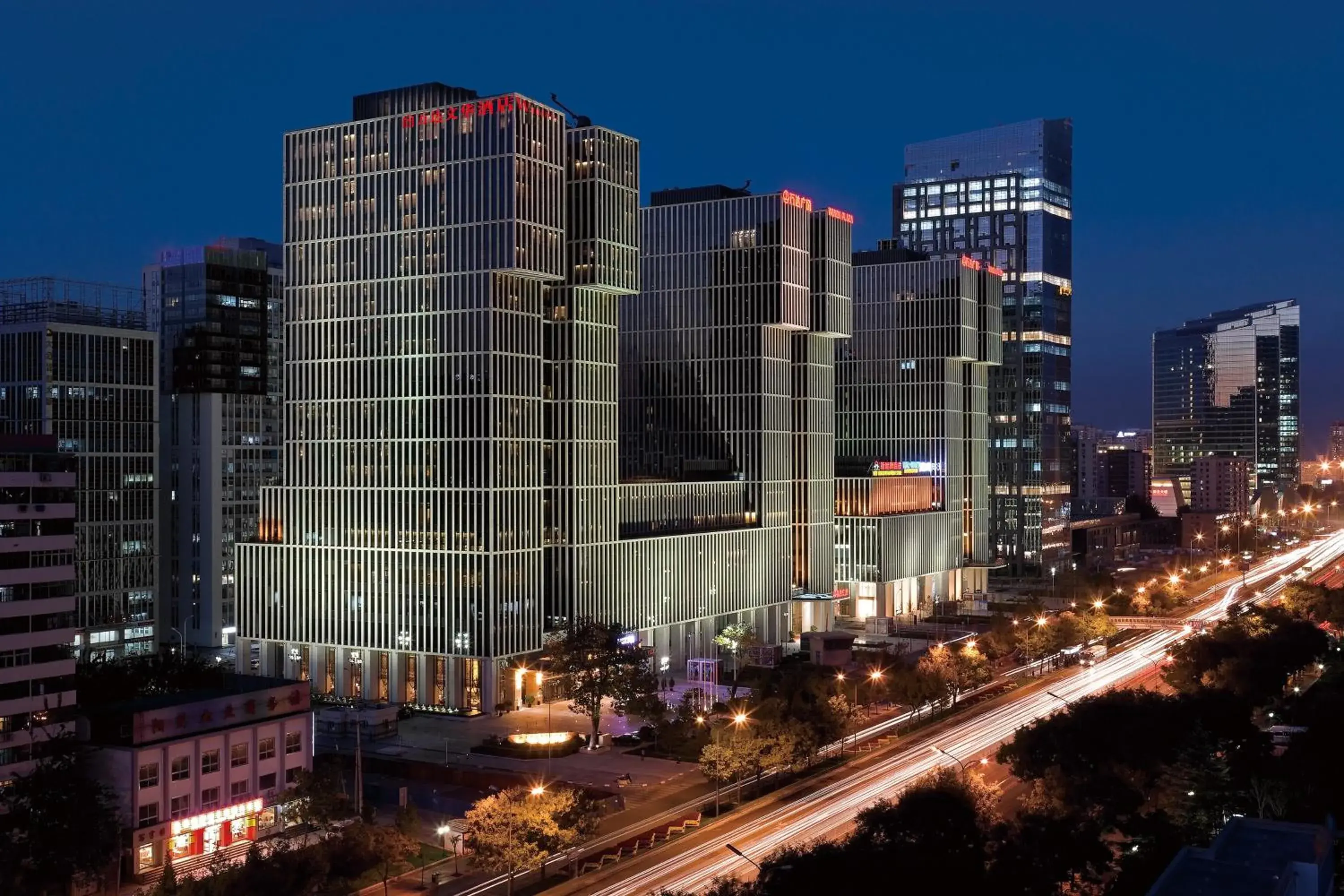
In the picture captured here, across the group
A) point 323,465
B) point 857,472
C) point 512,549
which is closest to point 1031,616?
point 857,472

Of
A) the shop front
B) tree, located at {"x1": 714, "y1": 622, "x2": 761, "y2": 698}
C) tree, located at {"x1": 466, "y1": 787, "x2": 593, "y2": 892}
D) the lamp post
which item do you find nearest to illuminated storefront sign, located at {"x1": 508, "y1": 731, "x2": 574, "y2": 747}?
the shop front

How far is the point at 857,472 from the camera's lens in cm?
19262

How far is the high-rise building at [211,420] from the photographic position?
179875 mm

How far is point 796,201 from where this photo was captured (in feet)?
551

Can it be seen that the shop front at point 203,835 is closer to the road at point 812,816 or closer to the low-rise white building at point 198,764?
the low-rise white building at point 198,764

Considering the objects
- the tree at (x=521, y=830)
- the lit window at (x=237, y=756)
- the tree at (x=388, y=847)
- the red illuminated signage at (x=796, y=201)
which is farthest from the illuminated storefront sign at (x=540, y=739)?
the red illuminated signage at (x=796, y=201)

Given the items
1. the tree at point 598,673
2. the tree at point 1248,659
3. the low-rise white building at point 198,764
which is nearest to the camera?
the low-rise white building at point 198,764

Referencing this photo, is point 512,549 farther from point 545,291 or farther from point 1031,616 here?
point 1031,616

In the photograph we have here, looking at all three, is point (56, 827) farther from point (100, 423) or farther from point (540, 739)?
point (100, 423)

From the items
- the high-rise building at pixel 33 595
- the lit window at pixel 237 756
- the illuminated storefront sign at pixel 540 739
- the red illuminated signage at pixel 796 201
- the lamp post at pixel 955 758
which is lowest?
the illuminated storefront sign at pixel 540 739

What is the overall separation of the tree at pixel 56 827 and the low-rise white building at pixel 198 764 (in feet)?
7.32

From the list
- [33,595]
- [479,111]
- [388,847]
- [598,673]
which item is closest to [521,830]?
[388,847]

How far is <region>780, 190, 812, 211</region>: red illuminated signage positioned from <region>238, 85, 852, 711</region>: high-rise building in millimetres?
29898

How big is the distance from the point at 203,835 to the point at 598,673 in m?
38.7
